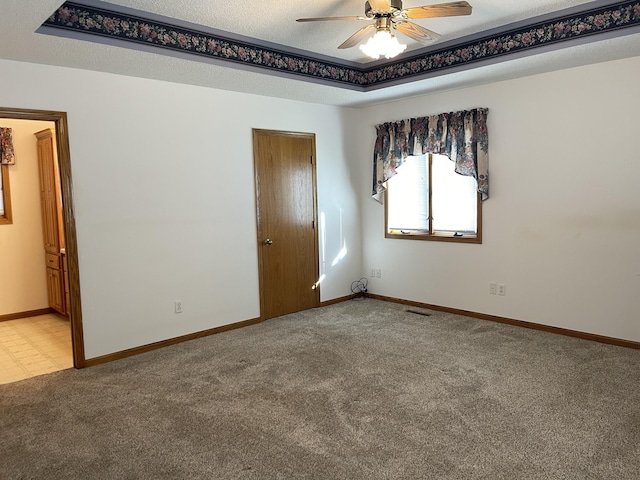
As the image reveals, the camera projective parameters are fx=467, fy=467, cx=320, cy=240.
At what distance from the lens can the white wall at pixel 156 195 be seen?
3783mm

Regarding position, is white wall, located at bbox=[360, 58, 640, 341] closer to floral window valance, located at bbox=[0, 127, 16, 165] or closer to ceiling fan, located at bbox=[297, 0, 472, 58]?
ceiling fan, located at bbox=[297, 0, 472, 58]

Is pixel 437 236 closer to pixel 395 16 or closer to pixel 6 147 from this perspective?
pixel 395 16

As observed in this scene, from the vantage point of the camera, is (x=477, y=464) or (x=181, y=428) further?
(x=181, y=428)

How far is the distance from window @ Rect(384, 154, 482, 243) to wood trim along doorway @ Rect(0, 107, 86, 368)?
137 inches

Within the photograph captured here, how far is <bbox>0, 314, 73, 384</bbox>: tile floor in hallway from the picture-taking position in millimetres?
3896

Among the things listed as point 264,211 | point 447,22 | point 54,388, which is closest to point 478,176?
point 447,22

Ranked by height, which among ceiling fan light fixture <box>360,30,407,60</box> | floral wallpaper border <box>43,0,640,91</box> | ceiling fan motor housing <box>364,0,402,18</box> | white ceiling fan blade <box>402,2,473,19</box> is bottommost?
ceiling fan light fixture <box>360,30,407,60</box>

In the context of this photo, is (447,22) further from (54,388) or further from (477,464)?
(54,388)

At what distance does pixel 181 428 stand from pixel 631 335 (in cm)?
370

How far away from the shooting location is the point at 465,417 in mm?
2863

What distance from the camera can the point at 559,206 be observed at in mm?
4324

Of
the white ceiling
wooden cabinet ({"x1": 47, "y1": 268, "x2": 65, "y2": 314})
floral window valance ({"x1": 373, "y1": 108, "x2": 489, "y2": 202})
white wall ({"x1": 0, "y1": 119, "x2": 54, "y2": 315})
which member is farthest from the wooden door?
white wall ({"x1": 0, "y1": 119, "x2": 54, "y2": 315})

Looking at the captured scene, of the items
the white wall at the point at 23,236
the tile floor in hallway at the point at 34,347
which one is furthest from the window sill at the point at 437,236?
Result: the white wall at the point at 23,236

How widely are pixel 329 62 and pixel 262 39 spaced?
86 centimetres
